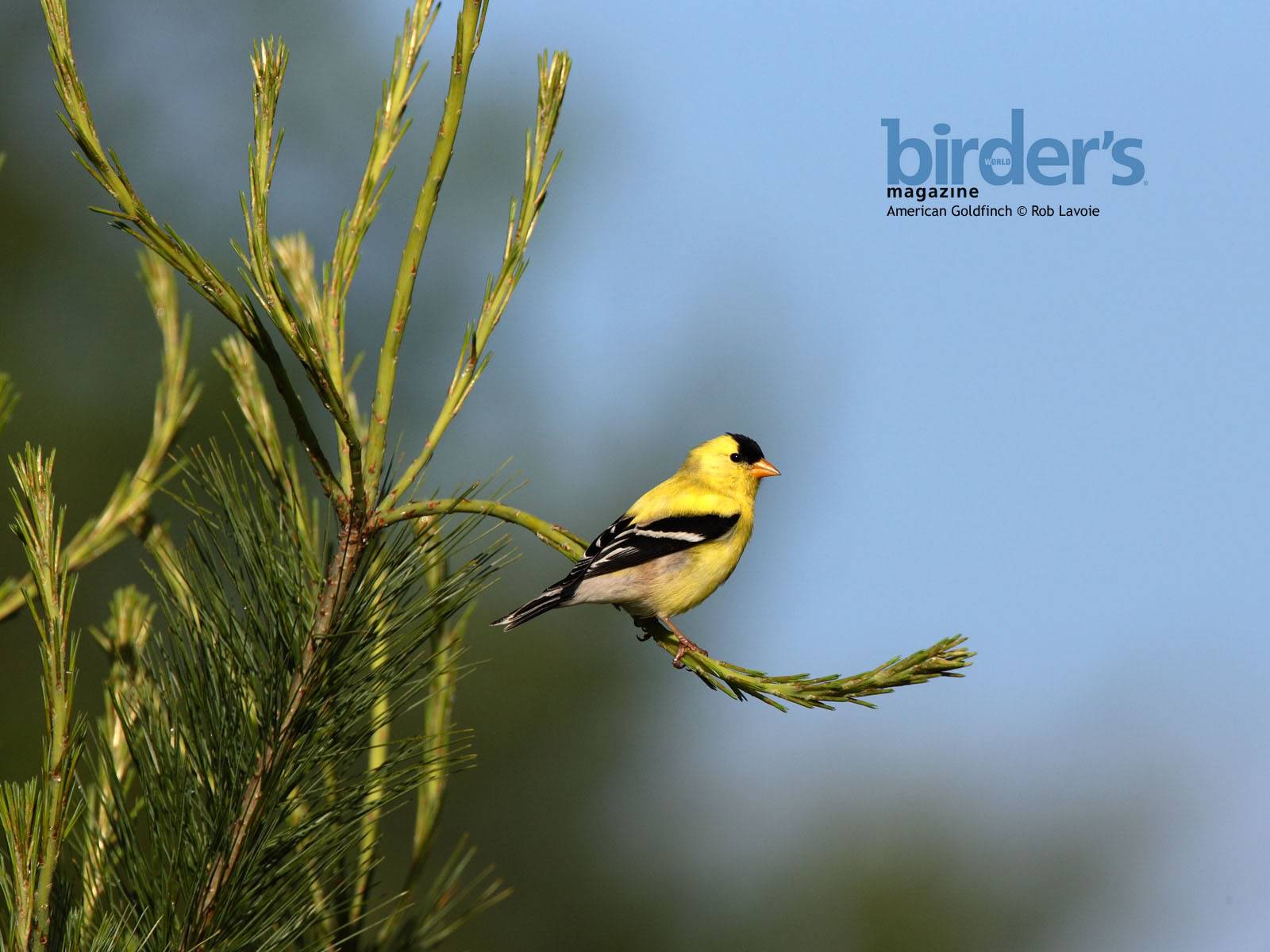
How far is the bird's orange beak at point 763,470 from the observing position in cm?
502

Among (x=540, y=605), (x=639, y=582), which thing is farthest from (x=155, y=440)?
(x=639, y=582)

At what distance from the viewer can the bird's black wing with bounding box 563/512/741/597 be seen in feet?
13.5

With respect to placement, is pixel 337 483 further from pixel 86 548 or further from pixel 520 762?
pixel 520 762

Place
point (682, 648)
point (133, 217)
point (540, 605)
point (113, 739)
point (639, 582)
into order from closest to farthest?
point (133, 217)
point (113, 739)
point (682, 648)
point (540, 605)
point (639, 582)

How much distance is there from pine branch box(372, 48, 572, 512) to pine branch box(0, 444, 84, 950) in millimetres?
570

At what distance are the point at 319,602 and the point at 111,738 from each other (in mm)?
637

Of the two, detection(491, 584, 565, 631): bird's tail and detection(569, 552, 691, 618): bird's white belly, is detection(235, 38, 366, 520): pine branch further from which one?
detection(569, 552, 691, 618): bird's white belly

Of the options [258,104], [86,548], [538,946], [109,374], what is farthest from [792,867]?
[258,104]

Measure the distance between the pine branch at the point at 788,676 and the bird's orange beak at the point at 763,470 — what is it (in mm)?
2921

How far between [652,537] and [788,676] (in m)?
2.31

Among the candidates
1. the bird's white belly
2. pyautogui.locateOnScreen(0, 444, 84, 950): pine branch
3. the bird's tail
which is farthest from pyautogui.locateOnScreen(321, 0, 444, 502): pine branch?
the bird's white belly

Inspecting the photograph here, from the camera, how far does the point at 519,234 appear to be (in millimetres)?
1931

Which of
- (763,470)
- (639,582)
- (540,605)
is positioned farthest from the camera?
(763,470)

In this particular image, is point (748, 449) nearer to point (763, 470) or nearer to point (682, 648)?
point (763, 470)
